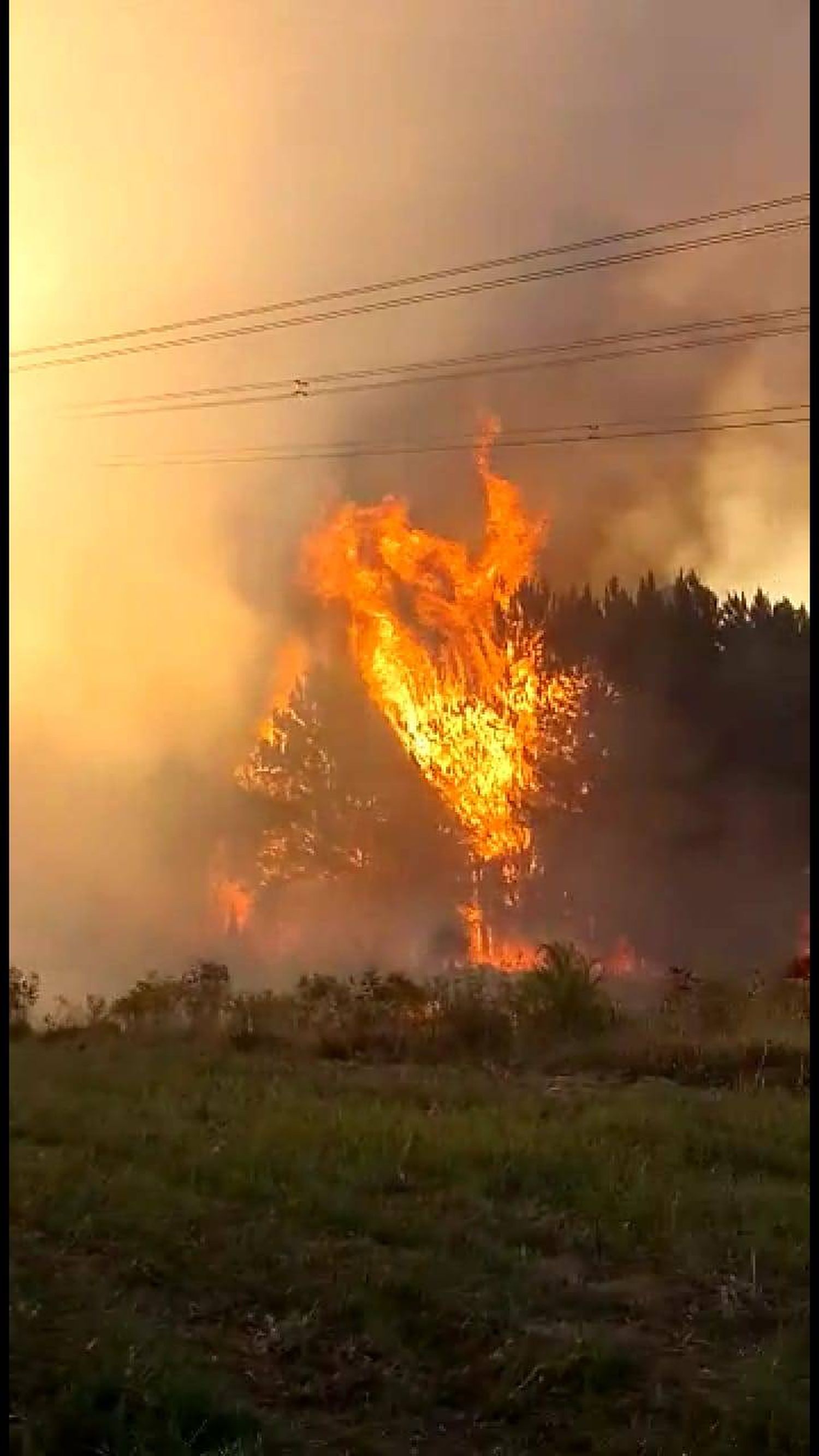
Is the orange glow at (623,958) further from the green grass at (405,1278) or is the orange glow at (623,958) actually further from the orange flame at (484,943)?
the green grass at (405,1278)

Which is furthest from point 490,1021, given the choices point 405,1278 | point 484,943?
point 484,943

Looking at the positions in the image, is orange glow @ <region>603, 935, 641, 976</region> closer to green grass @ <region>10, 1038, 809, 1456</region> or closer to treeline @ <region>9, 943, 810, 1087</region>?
treeline @ <region>9, 943, 810, 1087</region>

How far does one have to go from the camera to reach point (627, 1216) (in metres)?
9.04

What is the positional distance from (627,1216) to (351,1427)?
353 cm

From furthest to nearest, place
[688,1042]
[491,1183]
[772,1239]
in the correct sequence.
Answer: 1. [688,1042]
2. [491,1183]
3. [772,1239]

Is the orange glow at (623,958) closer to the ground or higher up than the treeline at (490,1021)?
closer to the ground

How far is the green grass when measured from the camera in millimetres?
6004

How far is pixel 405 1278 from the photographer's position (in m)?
7.68

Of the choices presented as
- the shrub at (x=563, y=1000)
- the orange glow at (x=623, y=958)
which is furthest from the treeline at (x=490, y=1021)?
the orange glow at (x=623, y=958)

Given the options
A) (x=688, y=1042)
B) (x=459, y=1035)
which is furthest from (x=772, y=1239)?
(x=459, y=1035)

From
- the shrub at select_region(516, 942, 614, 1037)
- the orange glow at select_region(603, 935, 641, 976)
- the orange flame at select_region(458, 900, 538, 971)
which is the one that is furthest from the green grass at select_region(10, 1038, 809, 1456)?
the orange flame at select_region(458, 900, 538, 971)

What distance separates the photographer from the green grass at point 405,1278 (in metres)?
6.00

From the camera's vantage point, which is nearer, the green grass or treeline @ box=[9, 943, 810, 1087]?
the green grass

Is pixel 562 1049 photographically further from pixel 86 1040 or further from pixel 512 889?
pixel 512 889
